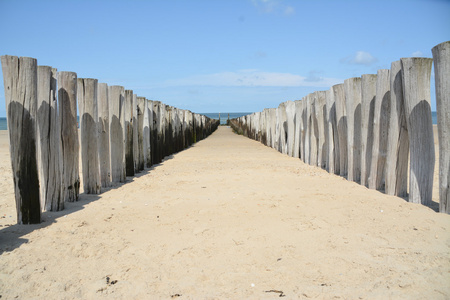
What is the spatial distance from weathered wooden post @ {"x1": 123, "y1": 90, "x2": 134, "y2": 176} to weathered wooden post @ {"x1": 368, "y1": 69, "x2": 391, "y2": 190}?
3.84 metres

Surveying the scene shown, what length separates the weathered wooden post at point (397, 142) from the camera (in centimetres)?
433

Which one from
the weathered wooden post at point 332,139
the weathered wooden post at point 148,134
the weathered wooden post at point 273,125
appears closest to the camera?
the weathered wooden post at point 332,139

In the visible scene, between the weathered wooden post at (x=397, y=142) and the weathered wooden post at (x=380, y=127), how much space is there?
10.3 inches

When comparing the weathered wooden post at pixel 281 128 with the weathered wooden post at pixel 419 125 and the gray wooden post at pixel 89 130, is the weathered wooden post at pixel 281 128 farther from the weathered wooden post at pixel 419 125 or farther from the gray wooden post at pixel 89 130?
the gray wooden post at pixel 89 130

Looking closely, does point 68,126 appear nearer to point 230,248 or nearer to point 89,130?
point 89,130

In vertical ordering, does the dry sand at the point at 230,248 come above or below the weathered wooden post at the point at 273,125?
below

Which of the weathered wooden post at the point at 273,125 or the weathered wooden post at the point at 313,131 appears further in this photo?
the weathered wooden post at the point at 273,125

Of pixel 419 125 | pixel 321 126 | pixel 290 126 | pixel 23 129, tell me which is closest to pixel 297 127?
pixel 290 126

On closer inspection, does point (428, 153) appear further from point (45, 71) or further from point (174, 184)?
point (45, 71)

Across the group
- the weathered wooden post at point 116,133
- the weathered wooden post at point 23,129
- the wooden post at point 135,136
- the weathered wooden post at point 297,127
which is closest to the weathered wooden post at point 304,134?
the weathered wooden post at point 297,127

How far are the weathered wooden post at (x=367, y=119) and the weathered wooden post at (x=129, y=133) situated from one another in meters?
3.71

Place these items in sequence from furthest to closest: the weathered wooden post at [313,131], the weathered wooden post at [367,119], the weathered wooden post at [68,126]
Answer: the weathered wooden post at [313,131]
the weathered wooden post at [367,119]
the weathered wooden post at [68,126]

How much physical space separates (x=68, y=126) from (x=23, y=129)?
92 centimetres

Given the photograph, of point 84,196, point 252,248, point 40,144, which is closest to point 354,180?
point 252,248
